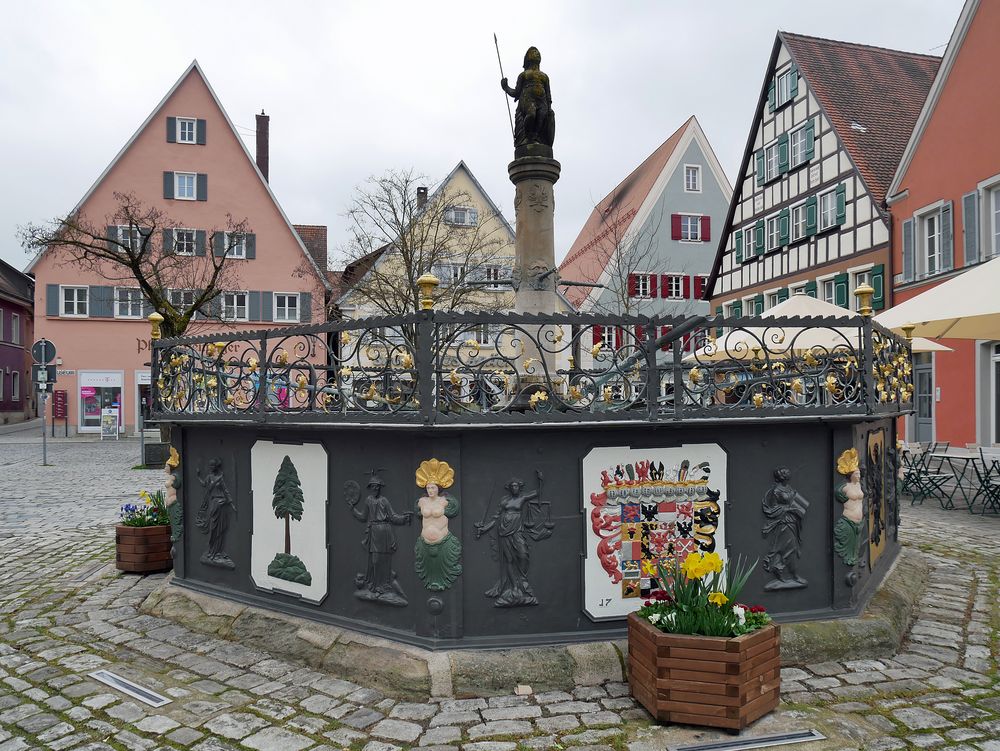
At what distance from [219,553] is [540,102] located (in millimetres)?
5301

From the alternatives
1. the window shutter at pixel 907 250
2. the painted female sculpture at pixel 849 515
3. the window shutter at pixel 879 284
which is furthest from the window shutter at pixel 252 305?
the painted female sculpture at pixel 849 515

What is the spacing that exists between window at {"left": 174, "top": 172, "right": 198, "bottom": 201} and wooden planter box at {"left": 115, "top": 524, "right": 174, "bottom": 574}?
28.7m

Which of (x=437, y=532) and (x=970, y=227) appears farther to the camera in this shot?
(x=970, y=227)

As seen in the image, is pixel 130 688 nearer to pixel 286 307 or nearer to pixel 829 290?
Result: pixel 829 290

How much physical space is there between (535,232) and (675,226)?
28.9 meters

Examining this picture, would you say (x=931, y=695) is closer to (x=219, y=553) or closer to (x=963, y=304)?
(x=219, y=553)

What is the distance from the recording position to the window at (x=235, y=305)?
32197 millimetres

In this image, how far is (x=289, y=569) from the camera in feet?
20.0

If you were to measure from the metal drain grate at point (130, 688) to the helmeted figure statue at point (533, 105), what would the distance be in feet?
18.9

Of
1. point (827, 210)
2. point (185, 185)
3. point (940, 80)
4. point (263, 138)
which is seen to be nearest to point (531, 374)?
point (940, 80)

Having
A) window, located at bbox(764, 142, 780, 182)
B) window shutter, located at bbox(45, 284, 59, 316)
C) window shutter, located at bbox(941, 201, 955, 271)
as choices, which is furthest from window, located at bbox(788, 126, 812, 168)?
window shutter, located at bbox(45, 284, 59, 316)

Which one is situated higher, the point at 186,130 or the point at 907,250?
the point at 186,130

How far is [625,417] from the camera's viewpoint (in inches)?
206

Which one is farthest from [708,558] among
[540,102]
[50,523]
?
[50,523]
